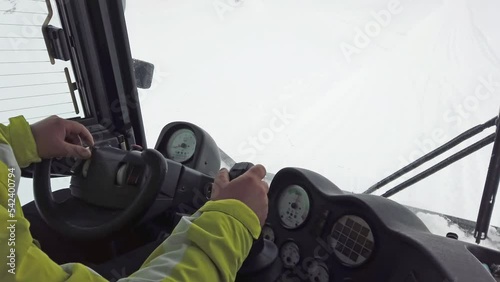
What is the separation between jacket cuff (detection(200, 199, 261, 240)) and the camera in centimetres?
67

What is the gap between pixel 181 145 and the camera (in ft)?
4.56

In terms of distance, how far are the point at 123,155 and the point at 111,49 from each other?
22.4 inches

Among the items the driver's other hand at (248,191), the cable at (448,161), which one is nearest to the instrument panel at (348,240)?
the driver's other hand at (248,191)

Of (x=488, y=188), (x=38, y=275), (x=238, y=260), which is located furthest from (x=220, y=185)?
(x=488, y=188)

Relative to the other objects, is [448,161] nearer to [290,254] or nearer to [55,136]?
[290,254]

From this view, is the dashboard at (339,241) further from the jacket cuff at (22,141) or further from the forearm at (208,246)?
the jacket cuff at (22,141)

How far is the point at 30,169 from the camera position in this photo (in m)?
1.16

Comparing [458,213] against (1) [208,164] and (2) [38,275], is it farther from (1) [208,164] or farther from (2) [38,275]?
(2) [38,275]

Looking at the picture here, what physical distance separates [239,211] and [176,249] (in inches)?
4.5

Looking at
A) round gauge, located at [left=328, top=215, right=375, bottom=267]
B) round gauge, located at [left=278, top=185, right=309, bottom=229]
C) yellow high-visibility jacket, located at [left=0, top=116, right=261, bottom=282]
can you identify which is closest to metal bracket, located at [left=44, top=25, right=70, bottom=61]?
yellow high-visibility jacket, located at [left=0, top=116, right=261, bottom=282]

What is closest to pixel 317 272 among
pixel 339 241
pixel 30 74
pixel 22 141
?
pixel 339 241

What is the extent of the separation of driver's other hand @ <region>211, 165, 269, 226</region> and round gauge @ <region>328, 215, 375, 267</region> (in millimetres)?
244

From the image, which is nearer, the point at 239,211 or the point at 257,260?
the point at 239,211

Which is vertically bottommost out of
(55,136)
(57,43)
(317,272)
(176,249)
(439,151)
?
(317,272)
